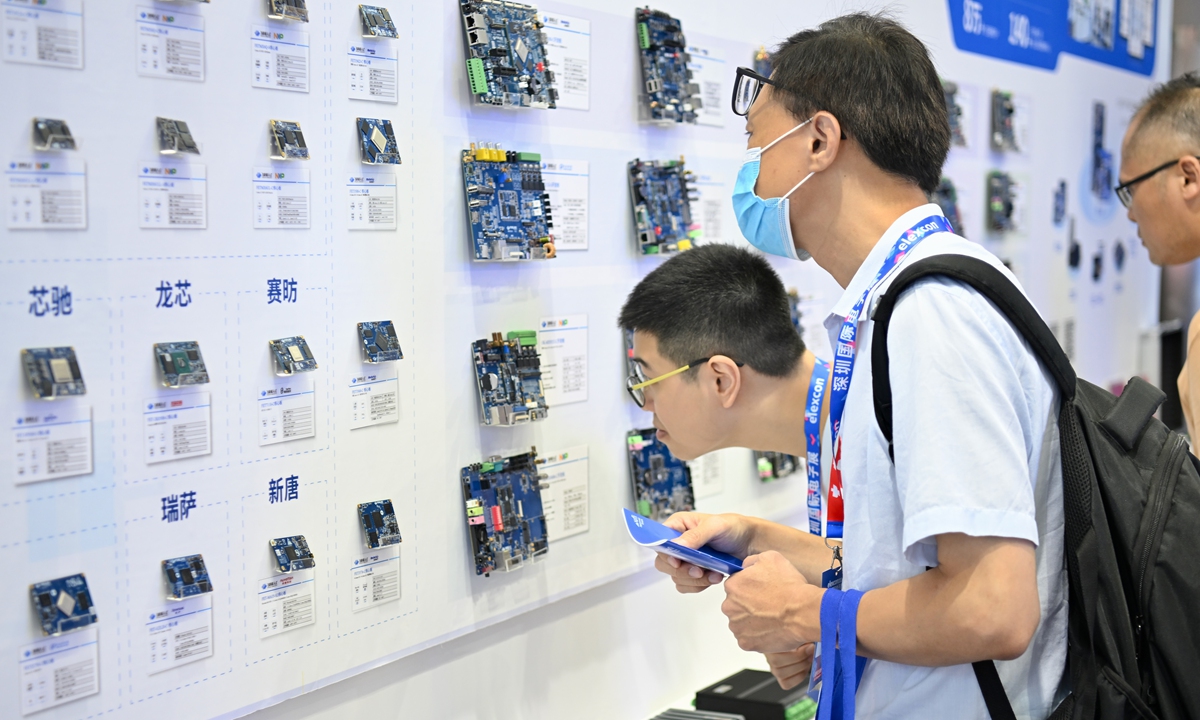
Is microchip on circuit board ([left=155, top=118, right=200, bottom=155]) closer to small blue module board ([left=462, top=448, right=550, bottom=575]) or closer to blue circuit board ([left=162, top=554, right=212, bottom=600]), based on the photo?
blue circuit board ([left=162, top=554, right=212, bottom=600])

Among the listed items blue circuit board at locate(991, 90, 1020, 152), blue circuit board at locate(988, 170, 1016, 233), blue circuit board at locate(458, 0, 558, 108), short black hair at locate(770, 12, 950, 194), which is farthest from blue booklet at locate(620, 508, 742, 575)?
blue circuit board at locate(991, 90, 1020, 152)

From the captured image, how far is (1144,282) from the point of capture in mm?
4949

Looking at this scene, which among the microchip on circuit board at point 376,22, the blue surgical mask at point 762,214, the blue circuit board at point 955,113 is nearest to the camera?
the blue surgical mask at point 762,214

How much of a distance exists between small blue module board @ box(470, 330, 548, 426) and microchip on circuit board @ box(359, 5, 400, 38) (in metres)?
0.62

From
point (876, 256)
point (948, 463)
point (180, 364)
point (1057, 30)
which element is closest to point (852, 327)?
point (876, 256)

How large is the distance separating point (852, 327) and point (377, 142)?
96cm

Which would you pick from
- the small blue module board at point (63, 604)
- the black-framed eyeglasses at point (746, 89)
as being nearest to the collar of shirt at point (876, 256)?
the black-framed eyeglasses at point (746, 89)

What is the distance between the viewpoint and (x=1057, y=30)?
13.2ft

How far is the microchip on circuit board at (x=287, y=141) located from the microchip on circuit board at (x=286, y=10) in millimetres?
171

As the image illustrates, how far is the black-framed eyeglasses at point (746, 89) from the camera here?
1.51 metres

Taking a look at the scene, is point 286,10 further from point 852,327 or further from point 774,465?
point 774,465

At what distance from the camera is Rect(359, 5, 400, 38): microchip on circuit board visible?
5.69ft

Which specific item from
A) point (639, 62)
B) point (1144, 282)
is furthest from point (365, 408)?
point (1144, 282)

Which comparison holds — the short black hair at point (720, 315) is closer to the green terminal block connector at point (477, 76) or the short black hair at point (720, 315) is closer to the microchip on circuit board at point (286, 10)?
the green terminal block connector at point (477, 76)
